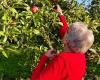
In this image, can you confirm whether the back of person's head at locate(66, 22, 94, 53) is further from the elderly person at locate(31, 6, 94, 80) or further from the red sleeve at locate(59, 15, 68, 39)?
the red sleeve at locate(59, 15, 68, 39)

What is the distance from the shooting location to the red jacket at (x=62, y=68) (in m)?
3.03

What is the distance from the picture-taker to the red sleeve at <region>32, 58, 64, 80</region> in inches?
119

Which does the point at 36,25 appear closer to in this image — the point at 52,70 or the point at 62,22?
the point at 62,22

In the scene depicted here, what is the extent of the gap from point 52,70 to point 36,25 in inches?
63.9

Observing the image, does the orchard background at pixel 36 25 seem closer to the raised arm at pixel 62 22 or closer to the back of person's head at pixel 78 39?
the raised arm at pixel 62 22

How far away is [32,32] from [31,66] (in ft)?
5.22

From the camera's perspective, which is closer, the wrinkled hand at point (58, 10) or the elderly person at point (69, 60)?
the elderly person at point (69, 60)

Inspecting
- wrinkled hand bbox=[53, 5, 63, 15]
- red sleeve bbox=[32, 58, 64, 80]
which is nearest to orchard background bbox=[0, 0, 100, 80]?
wrinkled hand bbox=[53, 5, 63, 15]

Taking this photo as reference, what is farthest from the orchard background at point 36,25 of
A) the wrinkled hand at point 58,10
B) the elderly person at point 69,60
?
the elderly person at point 69,60

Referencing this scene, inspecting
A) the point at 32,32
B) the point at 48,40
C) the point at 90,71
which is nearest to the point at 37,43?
the point at 48,40

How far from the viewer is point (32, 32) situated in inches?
181

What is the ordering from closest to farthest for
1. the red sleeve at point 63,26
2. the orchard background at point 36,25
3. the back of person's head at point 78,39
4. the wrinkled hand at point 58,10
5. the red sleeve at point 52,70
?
1. the red sleeve at point 52,70
2. the back of person's head at point 78,39
3. the orchard background at point 36,25
4. the red sleeve at point 63,26
5. the wrinkled hand at point 58,10

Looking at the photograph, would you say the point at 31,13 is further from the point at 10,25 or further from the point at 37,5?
the point at 37,5

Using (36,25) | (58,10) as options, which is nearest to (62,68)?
(36,25)
